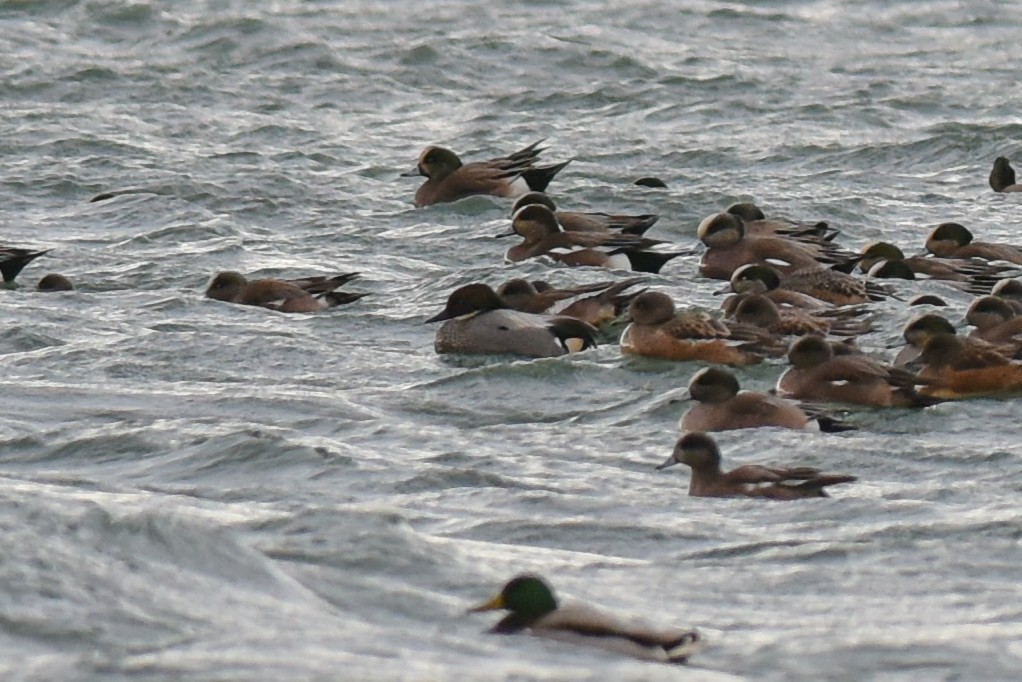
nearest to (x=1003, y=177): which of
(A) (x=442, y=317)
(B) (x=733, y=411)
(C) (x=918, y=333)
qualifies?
(C) (x=918, y=333)

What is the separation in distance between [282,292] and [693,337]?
317cm

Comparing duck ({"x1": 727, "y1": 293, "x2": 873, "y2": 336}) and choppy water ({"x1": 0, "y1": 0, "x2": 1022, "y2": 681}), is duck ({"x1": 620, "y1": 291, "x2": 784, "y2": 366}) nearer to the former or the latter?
choppy water ({"x1": 0, "y1": 0, "x2": 1022, "y2": 681})

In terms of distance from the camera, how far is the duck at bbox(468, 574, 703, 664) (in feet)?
23.1

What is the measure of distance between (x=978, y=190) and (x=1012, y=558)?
454 inches

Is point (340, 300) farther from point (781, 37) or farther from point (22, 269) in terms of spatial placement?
point (781, 37)

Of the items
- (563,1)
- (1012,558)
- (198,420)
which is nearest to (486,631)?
(1012,558)

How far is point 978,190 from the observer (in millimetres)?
19703

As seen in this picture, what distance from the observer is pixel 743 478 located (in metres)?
9.76

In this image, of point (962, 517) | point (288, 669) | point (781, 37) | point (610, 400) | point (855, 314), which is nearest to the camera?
point (288, 669)

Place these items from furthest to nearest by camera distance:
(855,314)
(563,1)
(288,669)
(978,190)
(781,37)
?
(563,1) → (781,37) → (978,190) → (855,314) → (288,669)

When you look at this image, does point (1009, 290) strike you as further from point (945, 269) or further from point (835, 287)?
point (945, 269)

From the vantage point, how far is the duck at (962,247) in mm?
15508

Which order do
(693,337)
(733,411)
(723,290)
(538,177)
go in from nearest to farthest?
(733,411) → (693,337) → (723,290) → (538,177)

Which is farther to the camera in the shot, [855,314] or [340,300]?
[340,300]
